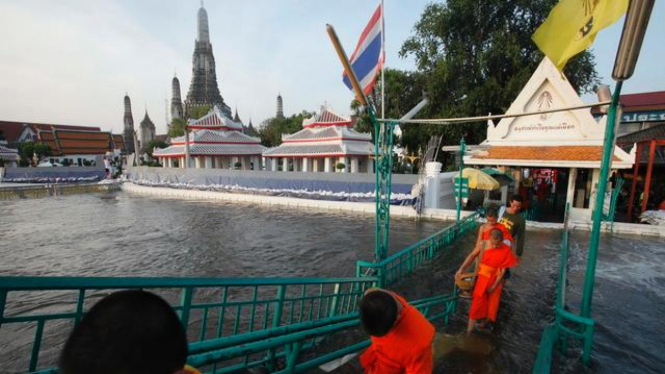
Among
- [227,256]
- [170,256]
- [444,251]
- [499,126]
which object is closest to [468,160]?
[499,126]

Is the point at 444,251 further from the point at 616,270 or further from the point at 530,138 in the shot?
the point at 530,138

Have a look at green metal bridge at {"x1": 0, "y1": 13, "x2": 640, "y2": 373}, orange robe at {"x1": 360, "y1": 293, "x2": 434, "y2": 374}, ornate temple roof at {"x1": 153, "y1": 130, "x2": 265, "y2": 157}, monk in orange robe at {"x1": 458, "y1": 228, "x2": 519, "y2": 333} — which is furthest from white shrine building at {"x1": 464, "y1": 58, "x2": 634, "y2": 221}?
ornate temple roof at {"x1": 153, "y1": 130, "x2": 265, "y2": 157}

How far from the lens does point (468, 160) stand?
14969mm

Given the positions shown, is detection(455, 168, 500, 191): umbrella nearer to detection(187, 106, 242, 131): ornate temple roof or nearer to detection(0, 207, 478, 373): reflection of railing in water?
detection(0, 207, 478, 373): reflection of railing in water

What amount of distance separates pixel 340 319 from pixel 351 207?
44.9 feet

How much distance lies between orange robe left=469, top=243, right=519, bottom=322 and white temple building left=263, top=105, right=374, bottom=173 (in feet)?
72.7

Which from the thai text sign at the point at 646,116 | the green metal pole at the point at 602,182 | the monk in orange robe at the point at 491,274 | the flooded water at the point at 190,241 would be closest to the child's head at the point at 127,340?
the green metal pole at the point at 602,182

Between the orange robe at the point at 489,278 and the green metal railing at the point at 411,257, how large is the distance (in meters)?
1.32

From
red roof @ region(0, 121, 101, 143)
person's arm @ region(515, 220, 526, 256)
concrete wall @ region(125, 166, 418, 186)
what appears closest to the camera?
person's arm @ region(515, 220, 526, 256)

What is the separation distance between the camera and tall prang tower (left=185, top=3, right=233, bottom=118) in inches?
2643

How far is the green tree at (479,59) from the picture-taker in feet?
64.4

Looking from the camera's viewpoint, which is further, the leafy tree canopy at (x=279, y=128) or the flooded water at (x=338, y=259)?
the leafy tree canopy at (x=279, y=128)

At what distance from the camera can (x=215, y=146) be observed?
3259cm

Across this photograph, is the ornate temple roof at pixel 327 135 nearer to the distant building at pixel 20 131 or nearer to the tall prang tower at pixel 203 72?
the distant building at pixel 20 131
